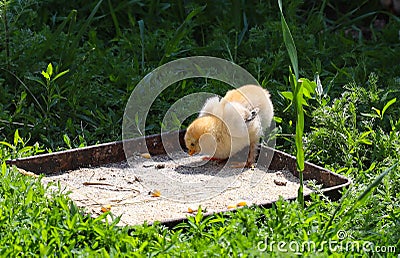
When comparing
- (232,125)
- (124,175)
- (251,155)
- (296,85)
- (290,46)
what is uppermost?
(290,46)

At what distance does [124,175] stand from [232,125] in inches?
26.3

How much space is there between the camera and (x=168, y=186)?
4.31 m

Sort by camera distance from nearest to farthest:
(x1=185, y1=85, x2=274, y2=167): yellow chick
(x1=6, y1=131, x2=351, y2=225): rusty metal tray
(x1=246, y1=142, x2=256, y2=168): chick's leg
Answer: (x1=6, y1=131, x2=351, y2=225): rusty metal tray, (x1=185, y1=85, x2=274, y2=167): yellow chick, (x1=246, y1=142, x2=256, y2=168): chick's leg

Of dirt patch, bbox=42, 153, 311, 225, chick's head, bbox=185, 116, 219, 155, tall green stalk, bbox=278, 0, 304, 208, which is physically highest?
tall green stalk, bbox=278, 0, 304, 208

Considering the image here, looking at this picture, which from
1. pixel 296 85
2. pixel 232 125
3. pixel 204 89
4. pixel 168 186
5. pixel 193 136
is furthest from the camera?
pixel 204 89

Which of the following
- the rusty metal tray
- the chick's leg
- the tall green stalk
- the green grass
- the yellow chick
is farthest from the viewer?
the chick's leg

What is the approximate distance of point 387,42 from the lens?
6.45 meters

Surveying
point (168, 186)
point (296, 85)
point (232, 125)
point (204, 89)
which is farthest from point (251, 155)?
point (296, 85)

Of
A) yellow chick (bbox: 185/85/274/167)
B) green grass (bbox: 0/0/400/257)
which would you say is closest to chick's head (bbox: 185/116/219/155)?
yellow chick (bbox: 185/85/274/167)

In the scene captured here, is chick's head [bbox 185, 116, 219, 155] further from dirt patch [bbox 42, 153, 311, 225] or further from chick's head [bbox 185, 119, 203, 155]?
dirt patch [bbox 42, 153, 311, 225]

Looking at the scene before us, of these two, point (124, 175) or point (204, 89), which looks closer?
point (124, 175)

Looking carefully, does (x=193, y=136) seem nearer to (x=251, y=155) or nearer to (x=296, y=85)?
(x=251, y=155)

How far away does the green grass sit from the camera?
3.37 m

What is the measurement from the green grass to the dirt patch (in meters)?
0.29
